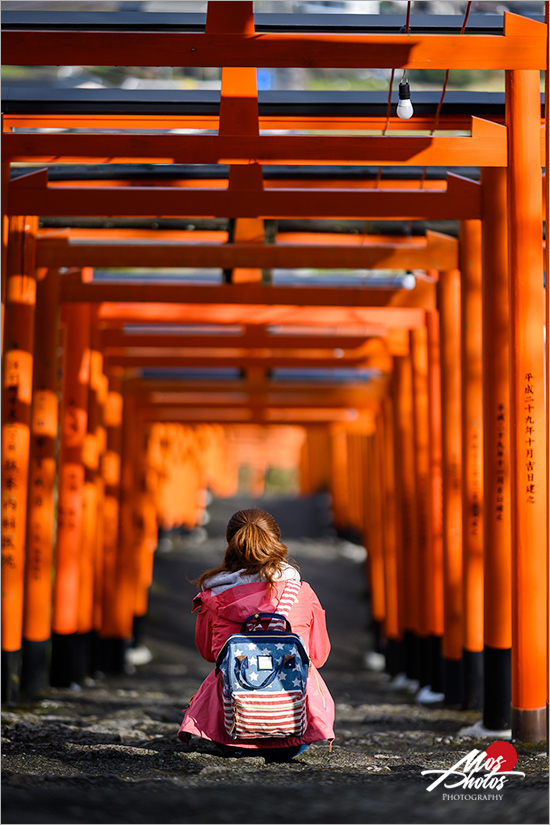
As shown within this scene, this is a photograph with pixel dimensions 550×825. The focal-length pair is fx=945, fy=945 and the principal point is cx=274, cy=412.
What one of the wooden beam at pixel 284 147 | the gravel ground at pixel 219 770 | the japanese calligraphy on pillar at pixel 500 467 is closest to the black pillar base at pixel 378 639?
the gravel ground at pixel 219 770

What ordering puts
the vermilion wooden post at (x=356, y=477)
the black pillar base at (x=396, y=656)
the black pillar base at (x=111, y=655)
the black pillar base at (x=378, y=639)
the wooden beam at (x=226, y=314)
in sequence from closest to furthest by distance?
the wooden beam at (x=226, y=314), the black pillar base at (x=111, y=655), the black pillar base at (x=396, y=656), the black pillar base at (x=378, y=639), the vermilion wooden post at (x=356, y=477)

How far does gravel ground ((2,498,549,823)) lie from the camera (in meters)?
3.84

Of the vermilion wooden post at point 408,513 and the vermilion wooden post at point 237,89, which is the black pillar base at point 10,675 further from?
the vermilion wooden post at point 408,513

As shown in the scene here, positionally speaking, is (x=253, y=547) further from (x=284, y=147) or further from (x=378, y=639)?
(x=378, y=639)

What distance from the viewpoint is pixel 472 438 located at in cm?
838

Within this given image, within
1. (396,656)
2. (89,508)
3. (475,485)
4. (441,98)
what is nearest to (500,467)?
(475,485)

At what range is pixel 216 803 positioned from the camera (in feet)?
13.0

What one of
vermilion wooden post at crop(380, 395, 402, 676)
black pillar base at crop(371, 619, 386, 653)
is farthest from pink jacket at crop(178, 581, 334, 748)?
black pillar base at crop(371, 619, 386, 653)

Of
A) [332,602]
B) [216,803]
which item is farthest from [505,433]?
[332,602]

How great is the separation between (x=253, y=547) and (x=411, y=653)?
918cm

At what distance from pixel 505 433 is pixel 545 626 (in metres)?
1.47

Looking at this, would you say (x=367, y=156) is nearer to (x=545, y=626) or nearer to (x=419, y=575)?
(x=545, y=626)

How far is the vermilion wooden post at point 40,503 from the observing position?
9.59 meters

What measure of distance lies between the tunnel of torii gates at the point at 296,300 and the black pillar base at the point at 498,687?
2 cm
